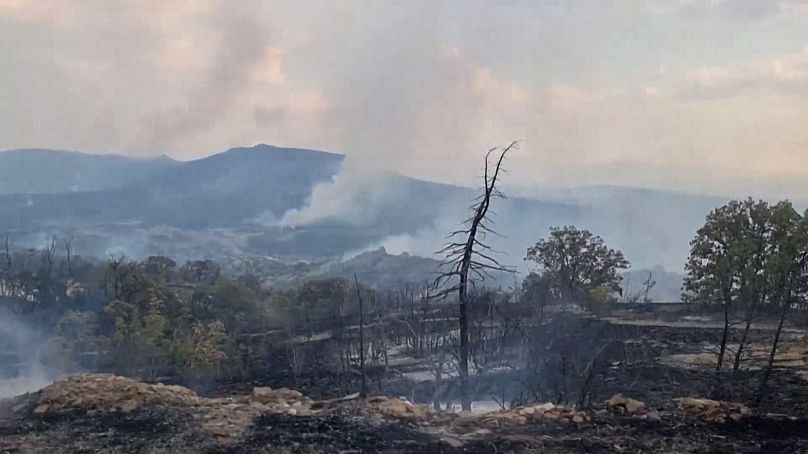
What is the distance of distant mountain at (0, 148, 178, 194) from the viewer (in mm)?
120688

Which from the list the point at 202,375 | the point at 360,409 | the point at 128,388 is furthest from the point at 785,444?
the point at 202,375

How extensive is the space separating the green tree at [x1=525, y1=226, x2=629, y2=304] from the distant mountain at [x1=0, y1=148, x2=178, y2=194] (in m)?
107

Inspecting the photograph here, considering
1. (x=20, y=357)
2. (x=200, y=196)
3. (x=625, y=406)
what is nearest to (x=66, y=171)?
(x=200, y=196)

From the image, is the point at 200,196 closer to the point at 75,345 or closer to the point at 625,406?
the point at 75,345

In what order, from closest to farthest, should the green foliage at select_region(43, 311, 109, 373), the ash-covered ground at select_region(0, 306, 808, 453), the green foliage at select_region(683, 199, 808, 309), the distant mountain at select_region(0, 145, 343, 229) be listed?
the ash-covered ground at select_region(0, 306, 808, 453), the green foliage at select_region(683, 199, 808, 309), the green foliage at select_region(43, 311, 109, 373), the distant mountain at select_region(0, 145, 343, 229)

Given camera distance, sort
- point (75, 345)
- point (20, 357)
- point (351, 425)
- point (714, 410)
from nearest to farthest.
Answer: point (351, 425)
point (714, 410)
point (75, 345)
point (20, 357)

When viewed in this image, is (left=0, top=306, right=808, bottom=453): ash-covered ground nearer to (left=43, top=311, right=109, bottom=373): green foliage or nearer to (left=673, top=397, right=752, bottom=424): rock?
(left=673, top=397, right=752, bottom=424): rock

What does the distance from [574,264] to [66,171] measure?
128094mm

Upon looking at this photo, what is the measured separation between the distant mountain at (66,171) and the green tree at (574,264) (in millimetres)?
106944

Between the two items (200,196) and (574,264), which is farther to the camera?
(200,196)

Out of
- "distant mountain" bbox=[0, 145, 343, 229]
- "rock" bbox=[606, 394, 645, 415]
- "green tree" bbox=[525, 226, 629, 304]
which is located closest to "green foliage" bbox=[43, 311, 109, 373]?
"green tree" bbox=[525, 226, 629, 304]

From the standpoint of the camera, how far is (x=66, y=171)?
13462 cm

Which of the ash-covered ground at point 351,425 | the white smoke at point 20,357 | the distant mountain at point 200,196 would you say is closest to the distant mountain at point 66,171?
the distant mountain at point 200,196

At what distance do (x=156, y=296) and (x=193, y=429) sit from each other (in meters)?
14.8
